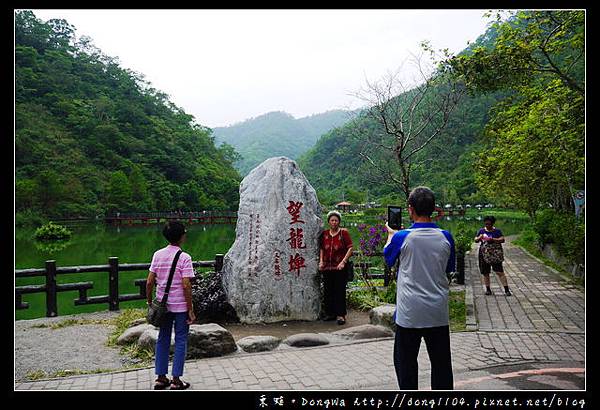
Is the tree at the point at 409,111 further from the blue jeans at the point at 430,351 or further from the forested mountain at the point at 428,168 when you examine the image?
the forested mountain at the point at 428,168

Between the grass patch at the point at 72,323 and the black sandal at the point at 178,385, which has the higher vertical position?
the black sandal at the point at 178,385

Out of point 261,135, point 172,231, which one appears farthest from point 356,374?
point 261,135

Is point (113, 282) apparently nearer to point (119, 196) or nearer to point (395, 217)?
point (395, 217)

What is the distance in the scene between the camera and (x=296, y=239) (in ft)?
21.6

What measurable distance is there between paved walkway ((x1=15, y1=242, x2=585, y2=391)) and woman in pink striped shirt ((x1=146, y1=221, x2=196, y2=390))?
234mm

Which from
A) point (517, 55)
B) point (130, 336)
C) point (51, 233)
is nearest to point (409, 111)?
point (517, 55)

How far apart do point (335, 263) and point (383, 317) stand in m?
1.01

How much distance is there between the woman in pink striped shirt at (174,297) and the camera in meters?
3.67

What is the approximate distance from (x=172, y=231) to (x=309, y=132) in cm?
9168

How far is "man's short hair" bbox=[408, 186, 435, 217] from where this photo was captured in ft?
9.68

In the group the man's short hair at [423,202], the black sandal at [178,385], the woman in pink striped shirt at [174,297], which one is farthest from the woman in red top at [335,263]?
the man's short hair at [423,202]

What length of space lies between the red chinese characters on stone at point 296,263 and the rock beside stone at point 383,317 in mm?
1197

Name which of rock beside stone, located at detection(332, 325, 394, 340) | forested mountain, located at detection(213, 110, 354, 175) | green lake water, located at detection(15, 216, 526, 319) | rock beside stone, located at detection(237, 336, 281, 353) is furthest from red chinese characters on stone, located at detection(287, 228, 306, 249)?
forested mountain, located at detection(213, 110, 354, 175)

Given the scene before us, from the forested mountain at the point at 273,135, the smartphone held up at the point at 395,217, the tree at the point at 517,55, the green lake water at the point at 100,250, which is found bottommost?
the green lake water at the point at 100,250
